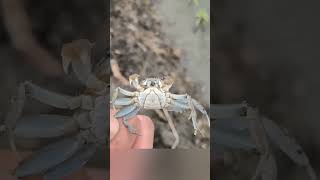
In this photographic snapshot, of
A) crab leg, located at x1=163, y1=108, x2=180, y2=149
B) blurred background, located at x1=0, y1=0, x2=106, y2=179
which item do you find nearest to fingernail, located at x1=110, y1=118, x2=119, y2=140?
blurred background, located at x1=0, y1=0, x2=106, y2=179

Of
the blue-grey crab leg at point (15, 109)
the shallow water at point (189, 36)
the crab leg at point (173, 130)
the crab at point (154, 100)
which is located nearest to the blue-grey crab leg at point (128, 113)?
the crab at point (154, 100)

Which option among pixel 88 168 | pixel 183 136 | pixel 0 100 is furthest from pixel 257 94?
pixel 0 100

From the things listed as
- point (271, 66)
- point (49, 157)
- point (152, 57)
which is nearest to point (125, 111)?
point (152, 57)

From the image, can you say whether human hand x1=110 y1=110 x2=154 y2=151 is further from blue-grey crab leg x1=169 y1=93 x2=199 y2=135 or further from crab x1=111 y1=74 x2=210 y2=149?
blue-grey crab leg x1=169 y1=93 x2=199 y2=135

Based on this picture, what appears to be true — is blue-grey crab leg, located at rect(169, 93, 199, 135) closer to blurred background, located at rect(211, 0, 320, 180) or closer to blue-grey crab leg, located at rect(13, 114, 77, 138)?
blurred background, located at rect(211, 0, 320, 180)

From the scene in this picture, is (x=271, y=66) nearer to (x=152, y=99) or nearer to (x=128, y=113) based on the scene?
(x=152, y=99)

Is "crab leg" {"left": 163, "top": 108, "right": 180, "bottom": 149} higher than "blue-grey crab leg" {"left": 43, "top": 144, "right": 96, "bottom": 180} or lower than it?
higher

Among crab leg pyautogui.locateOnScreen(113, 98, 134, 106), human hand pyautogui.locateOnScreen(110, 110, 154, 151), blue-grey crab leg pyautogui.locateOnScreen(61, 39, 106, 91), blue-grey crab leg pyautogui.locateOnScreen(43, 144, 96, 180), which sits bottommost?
blue-grey crab leg pyautogui.locateOnScreen(43, 144, 96, 180)
